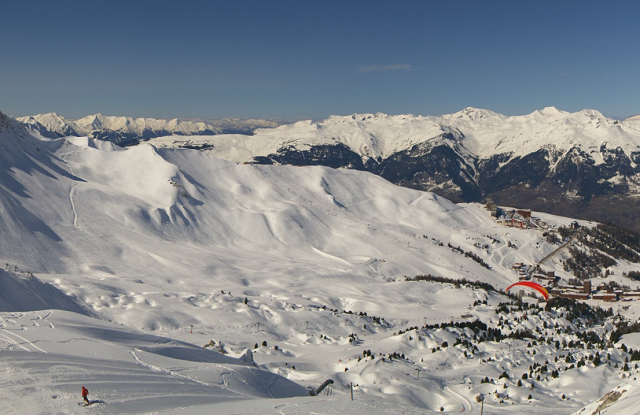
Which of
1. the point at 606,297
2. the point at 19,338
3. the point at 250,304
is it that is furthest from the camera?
the point at 606,297

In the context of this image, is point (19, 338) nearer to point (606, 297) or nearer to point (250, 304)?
point (250, 304)

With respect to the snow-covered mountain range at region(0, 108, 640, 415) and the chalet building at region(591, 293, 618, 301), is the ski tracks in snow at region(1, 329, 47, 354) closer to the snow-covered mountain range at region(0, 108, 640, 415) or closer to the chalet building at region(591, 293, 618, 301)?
the snow-covered mountain range at region(0, 108, 640, 415)

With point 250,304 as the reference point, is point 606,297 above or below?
below

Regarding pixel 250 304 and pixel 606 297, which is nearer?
pixel 250 304

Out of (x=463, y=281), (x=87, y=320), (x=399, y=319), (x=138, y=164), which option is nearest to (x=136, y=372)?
(x=87, y=320)

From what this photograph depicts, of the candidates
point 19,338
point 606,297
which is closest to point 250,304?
point 19,338

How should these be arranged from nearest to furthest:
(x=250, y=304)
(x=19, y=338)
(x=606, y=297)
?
(x=19, y=338), (x=250, y=304), (x=606, y=297)

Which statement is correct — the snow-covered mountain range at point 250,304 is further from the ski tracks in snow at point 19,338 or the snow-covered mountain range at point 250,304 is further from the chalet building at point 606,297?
the chalet building at point 606,297

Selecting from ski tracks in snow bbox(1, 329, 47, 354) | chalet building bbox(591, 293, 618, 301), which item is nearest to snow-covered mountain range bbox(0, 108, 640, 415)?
ski tracks in snow bbox(1, 329, 47, 354)

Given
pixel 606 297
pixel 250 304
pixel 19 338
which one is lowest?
pixel 606 297

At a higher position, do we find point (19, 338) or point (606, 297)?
point (19, 338)
